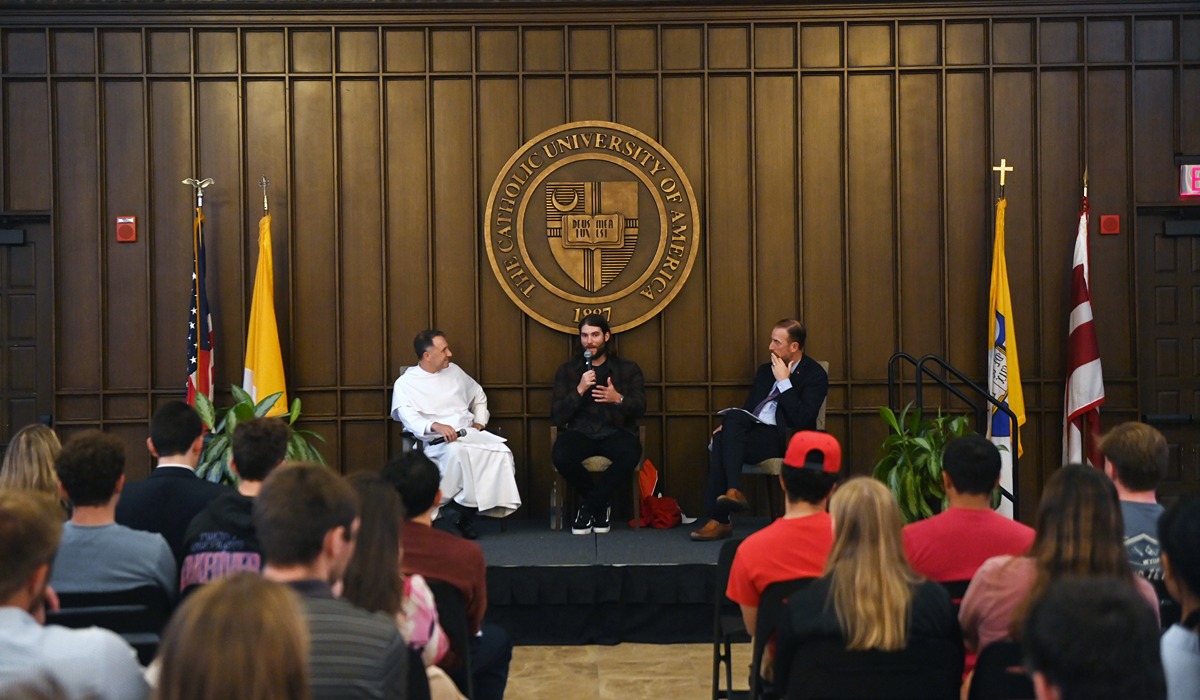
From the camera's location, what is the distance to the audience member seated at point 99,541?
2.87m

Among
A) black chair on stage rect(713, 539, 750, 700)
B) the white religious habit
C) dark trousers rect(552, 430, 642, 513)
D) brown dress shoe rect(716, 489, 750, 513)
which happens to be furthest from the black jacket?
black chair on stage rect(713, 539, 750, 700)

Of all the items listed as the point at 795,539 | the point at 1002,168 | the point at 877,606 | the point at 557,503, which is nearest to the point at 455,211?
the point at 557,503

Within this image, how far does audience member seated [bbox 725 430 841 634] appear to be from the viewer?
10.2ft

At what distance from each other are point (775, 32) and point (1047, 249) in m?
2.24

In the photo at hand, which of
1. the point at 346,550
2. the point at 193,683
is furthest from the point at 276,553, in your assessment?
the point at 193,683

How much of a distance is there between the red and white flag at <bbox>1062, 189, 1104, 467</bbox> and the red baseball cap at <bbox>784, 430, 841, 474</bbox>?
4.12 m

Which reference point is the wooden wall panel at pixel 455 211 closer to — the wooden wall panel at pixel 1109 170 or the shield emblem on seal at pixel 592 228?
the shield emblem on seal at pixel 592 228

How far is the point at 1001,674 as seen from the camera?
7.94ft

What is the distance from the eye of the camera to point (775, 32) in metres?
7.22

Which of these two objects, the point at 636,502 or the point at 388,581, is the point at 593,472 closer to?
the point at 636,502

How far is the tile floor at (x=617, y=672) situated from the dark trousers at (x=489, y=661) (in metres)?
1.12

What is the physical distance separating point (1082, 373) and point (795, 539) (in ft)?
14.8

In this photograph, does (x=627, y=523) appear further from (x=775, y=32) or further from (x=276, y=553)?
(x=276, y=553)

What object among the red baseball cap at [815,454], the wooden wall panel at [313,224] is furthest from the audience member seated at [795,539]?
the wooden wall panel at [313,224]
